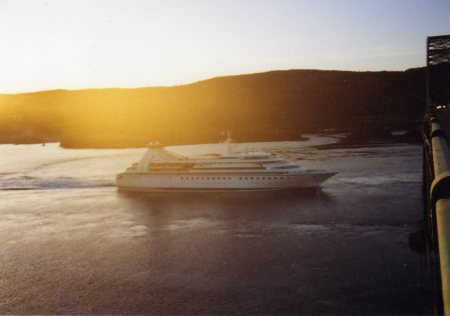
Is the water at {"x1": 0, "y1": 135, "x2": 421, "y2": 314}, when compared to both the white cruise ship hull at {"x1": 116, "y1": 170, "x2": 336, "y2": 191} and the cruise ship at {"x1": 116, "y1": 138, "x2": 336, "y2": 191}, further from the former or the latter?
the cruise ship at {"x1": 116, "y1": 138, "x2": 336, "y2": 191}

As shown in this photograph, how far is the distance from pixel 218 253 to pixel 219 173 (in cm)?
2161

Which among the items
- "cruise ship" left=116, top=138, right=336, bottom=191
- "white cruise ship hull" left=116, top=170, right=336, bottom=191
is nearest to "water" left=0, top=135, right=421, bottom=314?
"white cruise ship hull" left=116, top=170, right=336, bottom=191

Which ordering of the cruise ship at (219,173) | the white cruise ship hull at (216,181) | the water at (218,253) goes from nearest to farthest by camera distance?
the water at (218,253) → the white cruise ship hull at (216,181) → the cruise ship at (219,173)

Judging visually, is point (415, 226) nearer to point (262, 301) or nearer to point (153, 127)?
point (262, 301)

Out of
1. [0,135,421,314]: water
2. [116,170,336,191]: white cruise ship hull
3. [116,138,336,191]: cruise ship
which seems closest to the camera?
[0,135,421,314]: water

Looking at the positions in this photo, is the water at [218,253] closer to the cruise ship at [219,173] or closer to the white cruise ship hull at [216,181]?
the white cruise ship hull at [216,181]

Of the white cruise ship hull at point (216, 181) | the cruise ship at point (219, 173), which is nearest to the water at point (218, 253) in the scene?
the white cruise ship hull at point (216, 181)

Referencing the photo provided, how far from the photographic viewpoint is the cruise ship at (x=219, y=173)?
142 feet

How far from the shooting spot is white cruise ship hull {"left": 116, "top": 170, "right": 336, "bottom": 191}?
4323 cm

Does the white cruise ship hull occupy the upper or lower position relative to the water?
upper

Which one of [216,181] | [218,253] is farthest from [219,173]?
[218,253]

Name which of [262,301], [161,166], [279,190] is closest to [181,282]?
[262,301]

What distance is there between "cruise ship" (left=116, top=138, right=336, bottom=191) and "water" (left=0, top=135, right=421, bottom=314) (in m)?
1.41

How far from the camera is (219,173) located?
4503 centimetres
